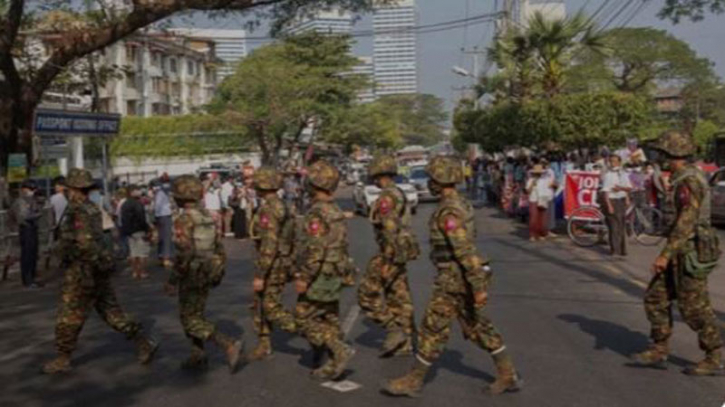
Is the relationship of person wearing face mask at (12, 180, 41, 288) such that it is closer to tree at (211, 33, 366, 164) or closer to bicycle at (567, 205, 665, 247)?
bicycle at (567, 205, 665, 247)

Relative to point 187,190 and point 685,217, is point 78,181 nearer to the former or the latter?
point 187,190

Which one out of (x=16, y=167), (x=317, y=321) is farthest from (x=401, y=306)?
(x=16, y=167)

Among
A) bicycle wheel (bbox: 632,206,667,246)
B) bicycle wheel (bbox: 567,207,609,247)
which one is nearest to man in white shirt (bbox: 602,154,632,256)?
bicycle wheel (bbox: 632,206,667,246)

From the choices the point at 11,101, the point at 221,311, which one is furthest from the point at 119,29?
the point at 221,311

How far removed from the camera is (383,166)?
761 centimetres

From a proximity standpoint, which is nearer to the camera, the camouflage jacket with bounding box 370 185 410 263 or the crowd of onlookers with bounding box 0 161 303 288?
the camouflage jacket with bounding box 370 185 410 263

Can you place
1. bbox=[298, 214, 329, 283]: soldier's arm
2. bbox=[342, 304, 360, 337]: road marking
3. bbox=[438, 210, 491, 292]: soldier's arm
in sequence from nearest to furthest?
bbox=[438, 210, 491, 292]: soldier's arm → bbox=[298, 214, 329, 283]: soldier's arm → bbox=[342, 304, 360, 337]: road marking

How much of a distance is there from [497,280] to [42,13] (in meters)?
11.9

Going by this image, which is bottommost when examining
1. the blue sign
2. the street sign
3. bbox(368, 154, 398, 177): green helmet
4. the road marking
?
the road marking

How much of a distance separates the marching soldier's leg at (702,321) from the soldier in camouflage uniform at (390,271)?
2196mm

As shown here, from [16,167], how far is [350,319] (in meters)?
9.70

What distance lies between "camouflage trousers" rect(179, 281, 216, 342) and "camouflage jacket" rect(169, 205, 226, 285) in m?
0.07

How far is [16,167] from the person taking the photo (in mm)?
16344

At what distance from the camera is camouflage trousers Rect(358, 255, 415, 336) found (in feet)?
24.8
